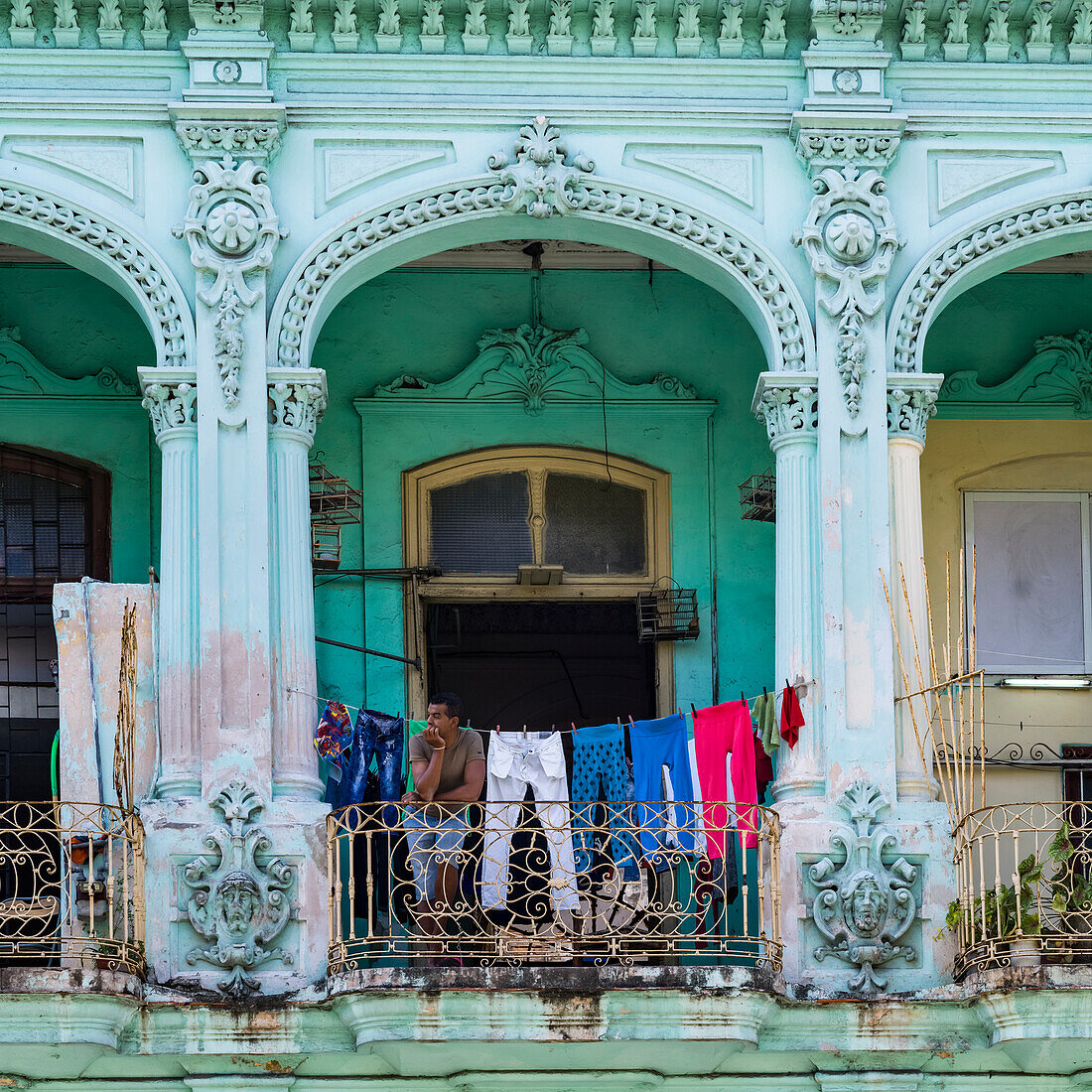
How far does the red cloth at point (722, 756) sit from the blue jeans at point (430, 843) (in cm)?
137

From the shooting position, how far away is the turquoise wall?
15289mm

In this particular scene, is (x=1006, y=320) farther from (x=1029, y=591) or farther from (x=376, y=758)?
(x=376, y=758)

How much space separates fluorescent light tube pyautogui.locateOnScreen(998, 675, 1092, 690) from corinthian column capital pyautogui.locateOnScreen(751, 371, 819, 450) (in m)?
2.66

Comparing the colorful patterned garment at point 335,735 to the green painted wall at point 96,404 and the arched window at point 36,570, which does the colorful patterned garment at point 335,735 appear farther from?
the arched window at point 36,570

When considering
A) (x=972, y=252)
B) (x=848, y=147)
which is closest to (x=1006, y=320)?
(x=972, y=252)

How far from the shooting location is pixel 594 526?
51.2 ft

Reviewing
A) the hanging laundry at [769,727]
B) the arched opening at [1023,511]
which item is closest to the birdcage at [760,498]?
the arched opening at [1023,511]

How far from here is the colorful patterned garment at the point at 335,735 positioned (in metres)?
13.7

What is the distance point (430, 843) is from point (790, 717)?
80.2 inches

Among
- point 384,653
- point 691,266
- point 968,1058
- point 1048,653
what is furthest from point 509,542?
point 968,1058

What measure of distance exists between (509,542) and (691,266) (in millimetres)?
2412

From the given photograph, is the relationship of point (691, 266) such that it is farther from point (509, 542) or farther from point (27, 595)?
point (27, 595)

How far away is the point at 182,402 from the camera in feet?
43.8

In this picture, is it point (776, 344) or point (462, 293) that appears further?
point (462, 293)
